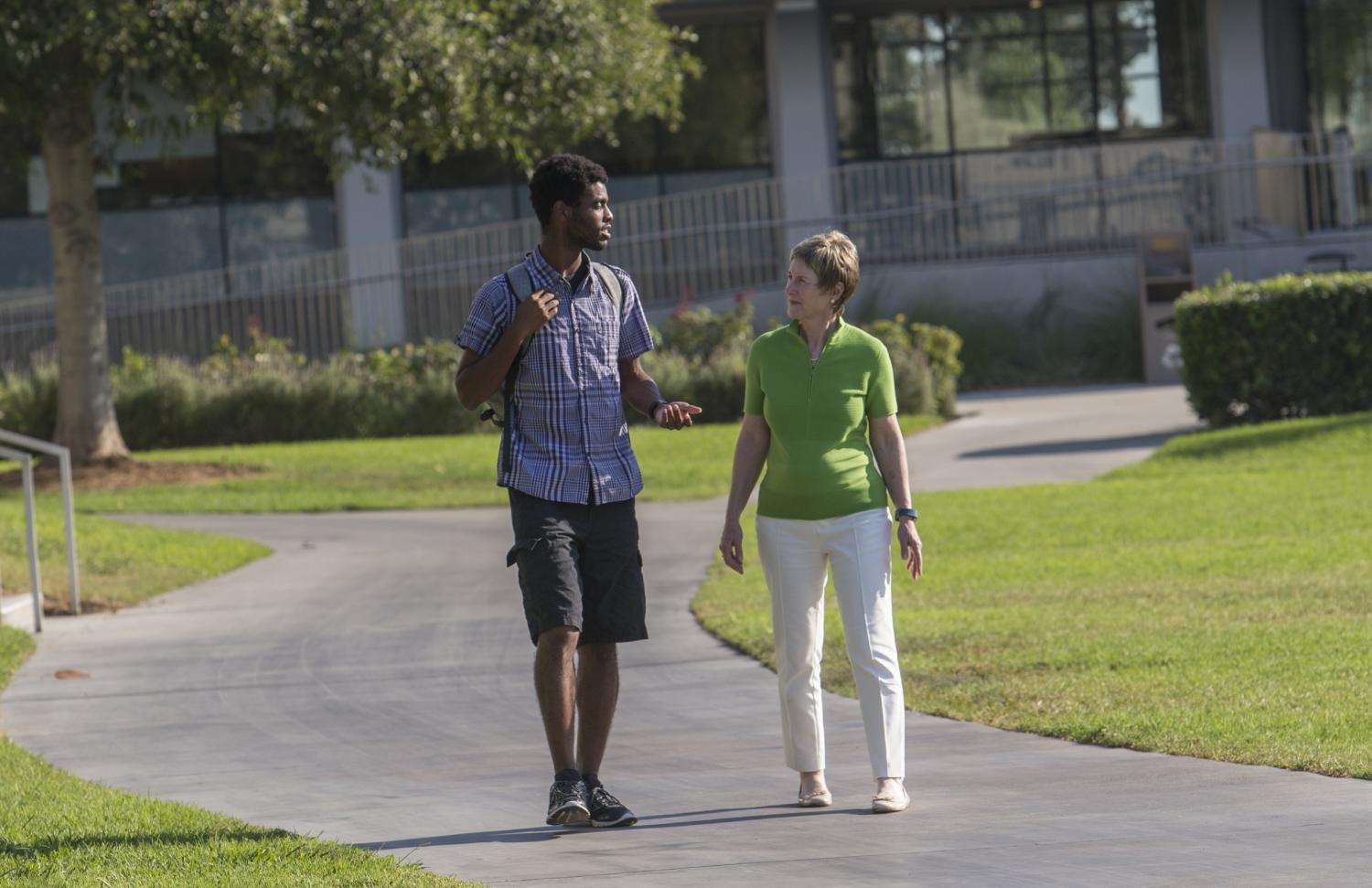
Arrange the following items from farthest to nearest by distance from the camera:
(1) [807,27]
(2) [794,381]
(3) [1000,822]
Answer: (1) [807,27] < (2) [794,381] < (3) [1000,822]

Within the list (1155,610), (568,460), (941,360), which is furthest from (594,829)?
(941,360)

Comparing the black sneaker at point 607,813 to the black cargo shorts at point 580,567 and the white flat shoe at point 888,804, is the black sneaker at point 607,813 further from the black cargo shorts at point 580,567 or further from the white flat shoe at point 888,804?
the white flat shoe at point 888,804

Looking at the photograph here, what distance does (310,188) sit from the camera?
30.2 m

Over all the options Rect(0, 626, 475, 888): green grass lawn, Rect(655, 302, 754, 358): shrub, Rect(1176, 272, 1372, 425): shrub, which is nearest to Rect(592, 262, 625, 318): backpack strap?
Rect(0, 626, 475, 888): green grass lawn

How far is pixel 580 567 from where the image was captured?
6.09m

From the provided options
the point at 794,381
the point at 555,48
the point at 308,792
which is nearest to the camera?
the point at 794,381

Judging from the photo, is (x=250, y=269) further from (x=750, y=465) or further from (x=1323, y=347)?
(x=750, y=465)

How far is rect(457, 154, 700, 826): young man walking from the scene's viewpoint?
19.5ft

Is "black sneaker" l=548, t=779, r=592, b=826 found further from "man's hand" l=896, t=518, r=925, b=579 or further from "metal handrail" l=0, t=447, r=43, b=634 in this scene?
"metal handrail" l=0, t=447, r=43, b=634

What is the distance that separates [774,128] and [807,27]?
150cm

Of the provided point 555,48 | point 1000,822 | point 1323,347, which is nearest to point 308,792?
point 1000,822

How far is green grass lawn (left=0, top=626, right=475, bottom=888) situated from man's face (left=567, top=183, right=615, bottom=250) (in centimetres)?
185

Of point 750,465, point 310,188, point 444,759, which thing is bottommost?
point 444,759

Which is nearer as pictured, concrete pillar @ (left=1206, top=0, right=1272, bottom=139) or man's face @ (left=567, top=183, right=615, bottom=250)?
man's face @ (left=567, top=183, right=615, bottom=250)
